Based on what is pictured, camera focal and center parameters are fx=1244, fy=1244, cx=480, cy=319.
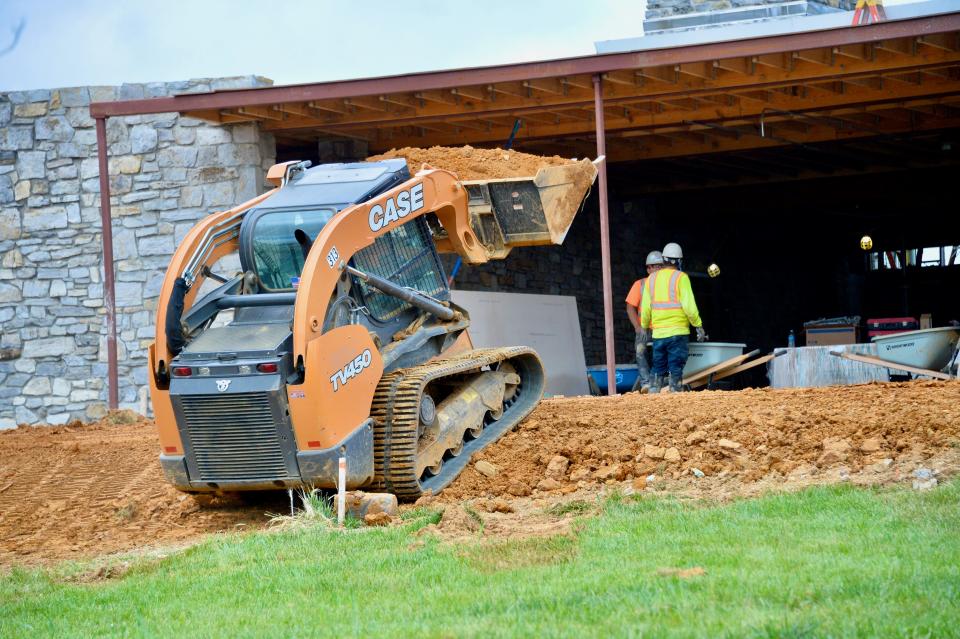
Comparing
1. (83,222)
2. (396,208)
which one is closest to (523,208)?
(396,208)

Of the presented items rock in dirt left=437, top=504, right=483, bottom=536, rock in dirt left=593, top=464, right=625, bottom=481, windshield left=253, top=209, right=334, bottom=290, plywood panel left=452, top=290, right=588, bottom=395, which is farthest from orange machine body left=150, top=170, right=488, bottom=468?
plywood panel left=452, top=290, right=588, bottom=395

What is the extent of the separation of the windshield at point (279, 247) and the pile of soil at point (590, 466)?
66.5 inches

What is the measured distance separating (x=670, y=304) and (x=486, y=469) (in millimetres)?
4863

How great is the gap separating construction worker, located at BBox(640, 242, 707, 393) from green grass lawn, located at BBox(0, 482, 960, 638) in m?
5.96

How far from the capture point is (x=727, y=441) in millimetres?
9500

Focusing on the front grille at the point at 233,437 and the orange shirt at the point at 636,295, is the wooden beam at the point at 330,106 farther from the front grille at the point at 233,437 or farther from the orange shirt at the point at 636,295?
the front grille at the point at 233,437

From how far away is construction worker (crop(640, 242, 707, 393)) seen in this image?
13844mm

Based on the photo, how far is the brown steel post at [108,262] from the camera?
50.4 feet

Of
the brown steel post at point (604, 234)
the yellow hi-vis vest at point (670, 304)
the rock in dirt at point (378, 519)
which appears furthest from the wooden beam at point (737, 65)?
the rock in dirt at point (378, 519)

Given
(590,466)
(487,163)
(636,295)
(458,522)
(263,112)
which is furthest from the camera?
(263,112)

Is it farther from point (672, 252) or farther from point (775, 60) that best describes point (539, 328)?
point (775, 60)

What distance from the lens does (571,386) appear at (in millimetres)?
18688

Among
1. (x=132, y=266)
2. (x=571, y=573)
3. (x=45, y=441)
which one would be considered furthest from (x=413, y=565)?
(x=132, y=266)

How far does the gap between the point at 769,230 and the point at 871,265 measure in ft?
10.8
